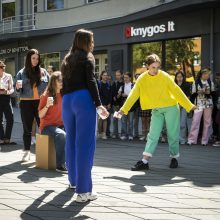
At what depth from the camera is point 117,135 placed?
624 inches

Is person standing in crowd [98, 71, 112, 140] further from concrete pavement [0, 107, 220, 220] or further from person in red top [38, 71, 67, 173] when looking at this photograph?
person in red top [38, 71, 67, 173]

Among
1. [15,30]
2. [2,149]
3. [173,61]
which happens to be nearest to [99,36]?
[173,61]

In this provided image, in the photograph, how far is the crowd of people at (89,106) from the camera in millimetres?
6457

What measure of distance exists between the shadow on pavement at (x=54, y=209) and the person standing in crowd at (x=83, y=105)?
236mm

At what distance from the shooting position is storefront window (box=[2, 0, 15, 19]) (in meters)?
33.9

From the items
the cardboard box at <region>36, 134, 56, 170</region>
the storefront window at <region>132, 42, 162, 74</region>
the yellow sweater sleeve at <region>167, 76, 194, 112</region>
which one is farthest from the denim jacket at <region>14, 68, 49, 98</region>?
the storefront window at <region>132, 42, 162, 74</region>

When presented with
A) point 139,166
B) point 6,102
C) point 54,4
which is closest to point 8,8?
point 54,4

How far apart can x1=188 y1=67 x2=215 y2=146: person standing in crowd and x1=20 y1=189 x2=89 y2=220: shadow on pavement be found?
Answer: 7.40 metres

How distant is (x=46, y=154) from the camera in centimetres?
904

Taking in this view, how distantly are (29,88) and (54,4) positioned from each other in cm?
1974

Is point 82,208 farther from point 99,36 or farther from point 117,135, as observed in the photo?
point 99,36

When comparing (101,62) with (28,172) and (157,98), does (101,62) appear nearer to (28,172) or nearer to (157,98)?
(157,98)

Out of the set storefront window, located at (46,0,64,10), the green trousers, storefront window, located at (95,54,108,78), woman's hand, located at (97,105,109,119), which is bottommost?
the green trousers

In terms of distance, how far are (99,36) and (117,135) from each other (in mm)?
10499
